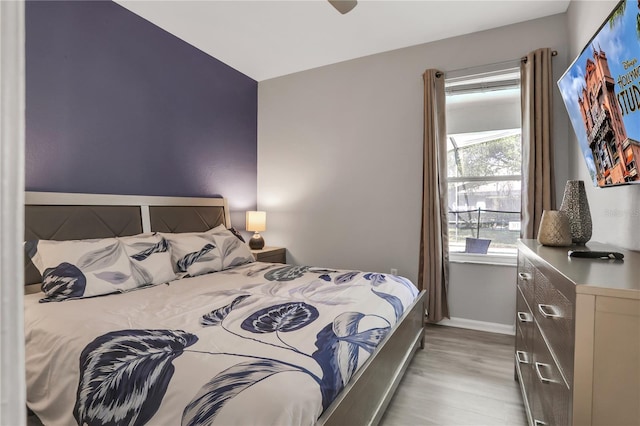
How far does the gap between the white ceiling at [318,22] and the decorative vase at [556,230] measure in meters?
1.96

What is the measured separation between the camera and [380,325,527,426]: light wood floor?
1.89 m

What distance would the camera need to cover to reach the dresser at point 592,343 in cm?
86

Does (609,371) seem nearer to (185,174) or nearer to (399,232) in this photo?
(399,232)

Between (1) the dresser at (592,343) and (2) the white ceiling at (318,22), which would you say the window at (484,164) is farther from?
(1) the dresser at (592,343)

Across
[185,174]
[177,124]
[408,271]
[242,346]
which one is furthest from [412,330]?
[177,124]

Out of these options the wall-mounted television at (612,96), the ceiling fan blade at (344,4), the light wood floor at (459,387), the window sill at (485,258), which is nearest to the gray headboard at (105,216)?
the ceiling fan blade at (344,4)

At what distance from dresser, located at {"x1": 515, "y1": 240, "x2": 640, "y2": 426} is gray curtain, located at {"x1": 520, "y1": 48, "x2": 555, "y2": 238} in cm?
172

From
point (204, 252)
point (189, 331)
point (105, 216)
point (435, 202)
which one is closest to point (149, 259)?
point (204, 252)

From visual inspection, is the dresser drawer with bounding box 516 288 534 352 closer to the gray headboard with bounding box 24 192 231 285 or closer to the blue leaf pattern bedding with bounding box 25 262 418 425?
the blue leaf pattern bedding with bounding box 25 262 418 425

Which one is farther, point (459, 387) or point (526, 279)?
point (459, 387)

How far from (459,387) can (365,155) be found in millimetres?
2361

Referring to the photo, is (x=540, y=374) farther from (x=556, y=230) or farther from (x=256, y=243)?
(x=256, y=243)

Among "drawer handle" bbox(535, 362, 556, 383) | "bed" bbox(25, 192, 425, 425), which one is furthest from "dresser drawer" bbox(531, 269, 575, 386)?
"bed" bbox(25, 192, 425, 425)

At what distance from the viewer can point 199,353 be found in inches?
50.8
